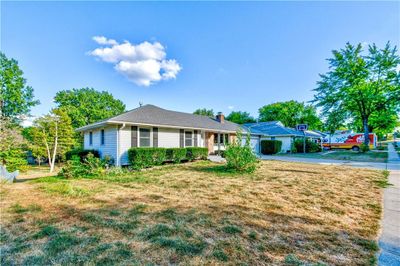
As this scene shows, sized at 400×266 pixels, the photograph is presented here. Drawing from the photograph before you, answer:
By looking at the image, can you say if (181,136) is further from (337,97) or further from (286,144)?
(337,97)

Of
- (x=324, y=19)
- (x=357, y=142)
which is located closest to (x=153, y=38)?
(x=324, y=19)

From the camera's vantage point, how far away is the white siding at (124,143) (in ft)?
34.5

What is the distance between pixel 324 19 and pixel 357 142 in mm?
21480

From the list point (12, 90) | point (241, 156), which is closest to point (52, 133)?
point (12, 90)

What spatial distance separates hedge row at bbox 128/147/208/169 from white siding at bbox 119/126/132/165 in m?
0.62

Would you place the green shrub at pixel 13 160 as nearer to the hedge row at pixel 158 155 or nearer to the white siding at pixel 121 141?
the white siding at pixel 121 141

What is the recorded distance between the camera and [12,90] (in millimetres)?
21109

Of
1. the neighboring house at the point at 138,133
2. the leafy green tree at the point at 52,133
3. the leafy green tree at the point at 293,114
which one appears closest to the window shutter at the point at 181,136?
the neighboring house at the point at 138,133

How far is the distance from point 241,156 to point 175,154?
491 centimetres

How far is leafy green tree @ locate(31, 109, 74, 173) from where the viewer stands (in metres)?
16.9

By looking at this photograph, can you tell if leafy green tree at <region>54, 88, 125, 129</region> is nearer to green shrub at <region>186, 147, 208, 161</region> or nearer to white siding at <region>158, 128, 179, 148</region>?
white siding at <region>158, 128, 179, 148</region>

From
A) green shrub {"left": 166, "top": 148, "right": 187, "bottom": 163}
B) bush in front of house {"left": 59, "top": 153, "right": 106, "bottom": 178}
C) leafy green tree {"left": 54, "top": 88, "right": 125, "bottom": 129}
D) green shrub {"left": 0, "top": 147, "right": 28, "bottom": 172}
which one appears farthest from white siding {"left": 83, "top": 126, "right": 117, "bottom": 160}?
leafy green tree {"left": 54, "top": 88, "right": 125, "bottom": 129}

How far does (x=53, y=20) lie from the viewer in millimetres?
9406

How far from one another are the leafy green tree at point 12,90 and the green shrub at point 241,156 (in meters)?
24.5
